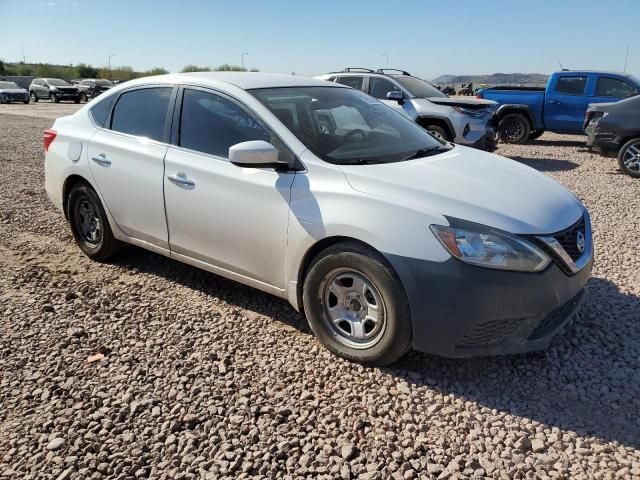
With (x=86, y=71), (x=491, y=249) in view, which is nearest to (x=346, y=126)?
(x=491, y=249)

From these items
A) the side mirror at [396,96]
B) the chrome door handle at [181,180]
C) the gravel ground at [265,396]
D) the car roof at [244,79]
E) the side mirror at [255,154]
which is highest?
the car roof at [244,79]

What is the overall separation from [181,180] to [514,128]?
1166 cm

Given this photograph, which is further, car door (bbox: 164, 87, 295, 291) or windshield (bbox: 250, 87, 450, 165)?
windshield (bbox: 250, 87, 450, 165)

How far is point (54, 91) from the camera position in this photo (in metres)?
35.6

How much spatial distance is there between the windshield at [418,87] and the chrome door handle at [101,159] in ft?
25.6

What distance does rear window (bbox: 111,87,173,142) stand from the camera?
410cm

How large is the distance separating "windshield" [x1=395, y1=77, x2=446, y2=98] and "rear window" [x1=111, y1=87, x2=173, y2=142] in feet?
24.8

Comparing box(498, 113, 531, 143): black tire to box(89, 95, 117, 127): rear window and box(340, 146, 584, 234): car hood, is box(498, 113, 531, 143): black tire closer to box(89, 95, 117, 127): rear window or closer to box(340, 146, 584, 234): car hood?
box(340, 146, 584, 234): car hood

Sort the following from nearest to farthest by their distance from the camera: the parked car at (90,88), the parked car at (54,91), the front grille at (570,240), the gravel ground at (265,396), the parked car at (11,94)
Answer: the gravel ground at (265,396)
the front grille at (570,240)
the parked car at (11,94)
the parked car at (54,91)
the parked car at (90,88)

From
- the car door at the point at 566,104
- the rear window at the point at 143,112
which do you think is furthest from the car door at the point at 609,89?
the rear window at the point at 143,112

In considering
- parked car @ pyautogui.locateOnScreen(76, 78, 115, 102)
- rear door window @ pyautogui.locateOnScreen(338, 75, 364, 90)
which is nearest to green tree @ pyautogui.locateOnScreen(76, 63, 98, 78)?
parked car @ pyautogui.locateOnScreen(76, 78, 115, 102)

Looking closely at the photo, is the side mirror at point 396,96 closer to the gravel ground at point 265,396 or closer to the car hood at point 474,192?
the gravel ground at point 265,396

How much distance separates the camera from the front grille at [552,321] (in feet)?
9.57

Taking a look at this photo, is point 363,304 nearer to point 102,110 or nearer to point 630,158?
point 102,110
